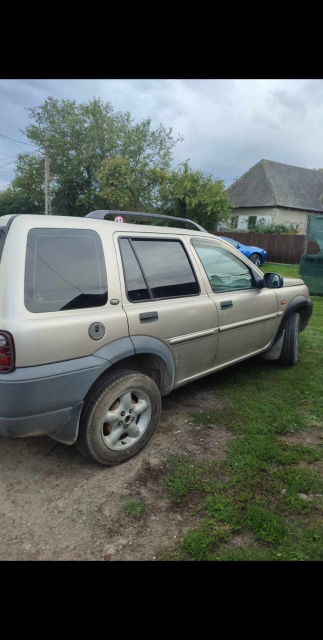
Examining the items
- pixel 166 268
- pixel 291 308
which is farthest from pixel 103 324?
pixel 291 308

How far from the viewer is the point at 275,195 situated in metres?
32.2

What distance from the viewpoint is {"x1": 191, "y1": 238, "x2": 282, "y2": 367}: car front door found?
11.7ft

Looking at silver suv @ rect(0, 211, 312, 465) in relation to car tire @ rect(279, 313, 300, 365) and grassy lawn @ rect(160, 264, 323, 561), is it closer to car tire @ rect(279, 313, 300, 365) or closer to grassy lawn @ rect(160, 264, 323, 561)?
grassy lawn @ rect(160, 264, 323, 561)

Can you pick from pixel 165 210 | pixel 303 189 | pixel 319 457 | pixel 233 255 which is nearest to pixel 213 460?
pixel 319 457

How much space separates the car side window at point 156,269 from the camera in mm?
2785

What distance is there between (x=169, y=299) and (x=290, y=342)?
2202mm

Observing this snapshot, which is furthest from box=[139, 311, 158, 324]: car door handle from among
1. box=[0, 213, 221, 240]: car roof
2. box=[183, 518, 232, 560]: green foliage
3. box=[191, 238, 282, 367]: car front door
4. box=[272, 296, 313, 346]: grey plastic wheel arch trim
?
box=[272, 296, 313, 346]: grey plastic wheel arch trim

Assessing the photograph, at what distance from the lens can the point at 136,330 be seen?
2691 mm

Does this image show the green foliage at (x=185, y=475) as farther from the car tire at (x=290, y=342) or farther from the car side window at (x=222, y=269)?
the car tire at (x=290, y=342)

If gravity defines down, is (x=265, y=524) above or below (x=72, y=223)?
below

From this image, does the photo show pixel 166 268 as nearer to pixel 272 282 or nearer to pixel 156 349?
pixel 156 349

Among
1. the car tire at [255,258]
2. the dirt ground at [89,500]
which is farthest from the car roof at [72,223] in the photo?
the car tire at [255,258]
